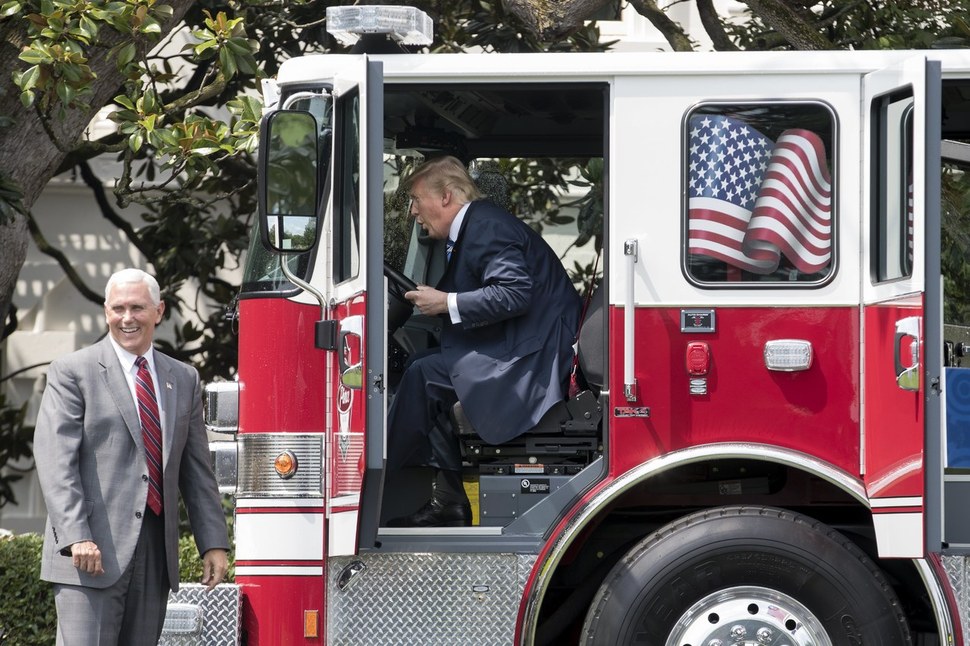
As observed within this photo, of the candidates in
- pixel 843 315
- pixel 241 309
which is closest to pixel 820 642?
pixel 843 315

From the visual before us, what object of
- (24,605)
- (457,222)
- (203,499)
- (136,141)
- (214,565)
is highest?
(136,141)

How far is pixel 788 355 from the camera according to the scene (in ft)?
15.5

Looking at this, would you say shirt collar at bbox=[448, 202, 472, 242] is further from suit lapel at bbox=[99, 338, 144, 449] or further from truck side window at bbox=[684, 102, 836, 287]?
suit lapel at bbox=[99, 338, 144, 449]

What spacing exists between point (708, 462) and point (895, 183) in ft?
3.95

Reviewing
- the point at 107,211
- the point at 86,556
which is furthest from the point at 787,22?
the point at 107,211

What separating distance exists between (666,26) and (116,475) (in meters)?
4.91

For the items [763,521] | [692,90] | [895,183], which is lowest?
[763,521]

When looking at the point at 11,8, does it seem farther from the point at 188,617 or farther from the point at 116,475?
the point at 188,617

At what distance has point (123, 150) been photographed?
25.5 ft

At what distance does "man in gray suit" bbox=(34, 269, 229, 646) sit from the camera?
4332 millimetres

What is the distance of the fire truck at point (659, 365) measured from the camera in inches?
185

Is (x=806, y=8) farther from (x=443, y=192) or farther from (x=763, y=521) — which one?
(x=763, y=521)

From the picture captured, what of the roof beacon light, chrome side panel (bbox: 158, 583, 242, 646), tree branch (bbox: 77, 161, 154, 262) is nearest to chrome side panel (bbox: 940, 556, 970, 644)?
chrome side panel (bbox: 158, 583, 242, 646)

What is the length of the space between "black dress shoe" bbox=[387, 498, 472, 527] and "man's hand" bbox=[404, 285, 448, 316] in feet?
2.42
